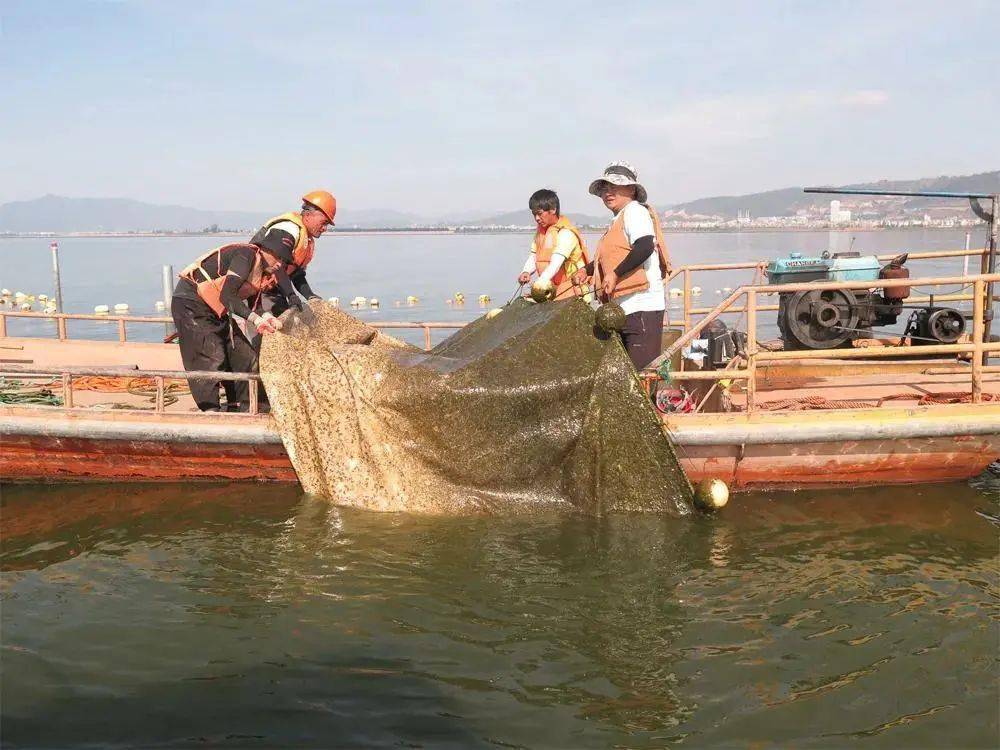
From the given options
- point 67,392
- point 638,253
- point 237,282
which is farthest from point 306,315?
point 638,253

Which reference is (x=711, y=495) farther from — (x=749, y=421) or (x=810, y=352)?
(x=810, y=352)

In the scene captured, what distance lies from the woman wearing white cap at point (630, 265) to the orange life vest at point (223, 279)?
118 inches

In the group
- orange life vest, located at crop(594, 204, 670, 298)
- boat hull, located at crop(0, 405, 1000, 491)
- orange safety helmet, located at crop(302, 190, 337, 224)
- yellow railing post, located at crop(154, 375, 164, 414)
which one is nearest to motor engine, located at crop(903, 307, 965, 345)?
boat hull, located at crop(0, 405, 1000, 491)

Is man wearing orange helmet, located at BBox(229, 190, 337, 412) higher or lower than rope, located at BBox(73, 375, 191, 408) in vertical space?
higher

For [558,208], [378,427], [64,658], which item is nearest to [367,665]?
[64,658]

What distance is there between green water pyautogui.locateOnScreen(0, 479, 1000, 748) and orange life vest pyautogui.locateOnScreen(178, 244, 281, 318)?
1.93 metres

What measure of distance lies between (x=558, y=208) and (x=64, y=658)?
220 inches

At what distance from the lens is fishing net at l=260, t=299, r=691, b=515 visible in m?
6.21

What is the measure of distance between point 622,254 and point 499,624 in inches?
127

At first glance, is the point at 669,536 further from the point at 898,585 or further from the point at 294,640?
the point at 294,640

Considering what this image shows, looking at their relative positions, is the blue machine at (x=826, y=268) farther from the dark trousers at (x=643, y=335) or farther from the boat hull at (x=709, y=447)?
the dark trousers at (x=643, y=335)

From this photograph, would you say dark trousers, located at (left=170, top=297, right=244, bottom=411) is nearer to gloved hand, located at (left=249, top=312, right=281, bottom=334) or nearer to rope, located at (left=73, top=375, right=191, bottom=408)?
gloved hand, located at (left=249, top=312, right=281, bottom=334)

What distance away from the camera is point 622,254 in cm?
662

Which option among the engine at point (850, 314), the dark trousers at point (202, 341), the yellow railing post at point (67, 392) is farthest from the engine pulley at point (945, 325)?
the yellow railing post at point (67, 392)
